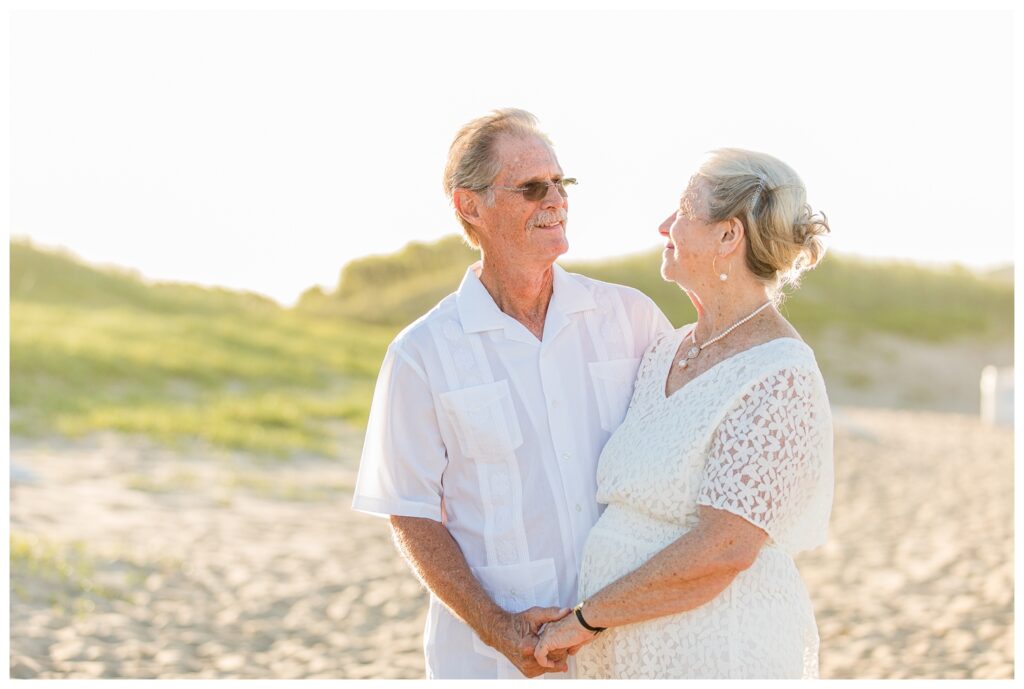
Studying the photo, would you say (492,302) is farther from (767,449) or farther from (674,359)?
(767,449)

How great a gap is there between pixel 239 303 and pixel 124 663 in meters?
24.7

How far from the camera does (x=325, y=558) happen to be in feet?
28.1

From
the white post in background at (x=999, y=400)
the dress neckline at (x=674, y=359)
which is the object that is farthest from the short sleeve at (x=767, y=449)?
the white post in background at (x=999, y=400)

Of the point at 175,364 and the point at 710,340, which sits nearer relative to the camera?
the point at 710,340

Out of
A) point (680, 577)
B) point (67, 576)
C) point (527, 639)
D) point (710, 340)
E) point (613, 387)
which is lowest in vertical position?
point (67, 576)

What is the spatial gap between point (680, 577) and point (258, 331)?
2320 cm

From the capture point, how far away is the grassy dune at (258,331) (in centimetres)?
1404

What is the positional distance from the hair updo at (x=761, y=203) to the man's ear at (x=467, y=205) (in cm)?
65

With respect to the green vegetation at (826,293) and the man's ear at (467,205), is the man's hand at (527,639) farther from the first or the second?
the green vegetation at (826,293)

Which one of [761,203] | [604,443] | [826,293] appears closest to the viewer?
[761,203]

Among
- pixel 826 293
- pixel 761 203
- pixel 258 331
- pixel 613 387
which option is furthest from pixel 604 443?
pixel 826 293

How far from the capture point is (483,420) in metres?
3.04

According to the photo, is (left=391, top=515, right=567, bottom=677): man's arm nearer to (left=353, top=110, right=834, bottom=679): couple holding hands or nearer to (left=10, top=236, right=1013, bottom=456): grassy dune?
(left=353, top=110, right=834, bottom=679): couple holding hands

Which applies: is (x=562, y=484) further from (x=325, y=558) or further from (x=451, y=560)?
(x=325, y=558)
